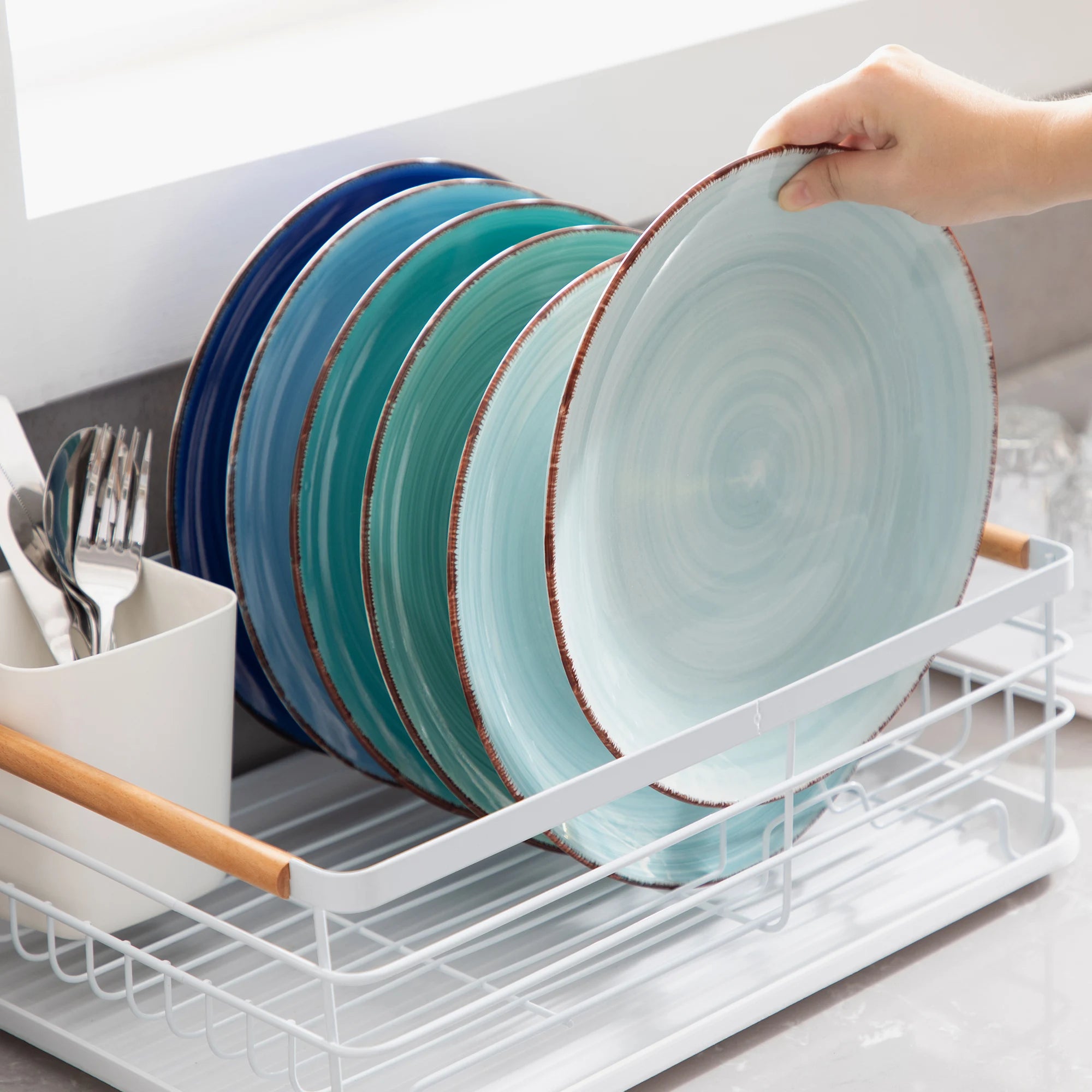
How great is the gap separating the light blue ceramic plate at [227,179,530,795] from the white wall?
95mm

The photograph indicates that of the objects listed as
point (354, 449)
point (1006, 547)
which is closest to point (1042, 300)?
point (1006, 547)

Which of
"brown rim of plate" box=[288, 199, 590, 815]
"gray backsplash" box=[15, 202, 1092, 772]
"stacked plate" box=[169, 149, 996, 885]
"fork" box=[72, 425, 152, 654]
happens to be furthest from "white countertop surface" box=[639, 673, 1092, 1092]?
"gray backsplash" box=[15, 202, 1092, 772]

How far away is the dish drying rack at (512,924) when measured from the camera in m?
0.69

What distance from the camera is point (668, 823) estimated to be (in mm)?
881

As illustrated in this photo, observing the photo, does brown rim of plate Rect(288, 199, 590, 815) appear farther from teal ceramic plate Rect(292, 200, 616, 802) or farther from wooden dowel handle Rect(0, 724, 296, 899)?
wooden dowel handle Rect(0, 724, 296, 899)

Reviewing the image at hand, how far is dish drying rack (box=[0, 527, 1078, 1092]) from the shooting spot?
0.69 m

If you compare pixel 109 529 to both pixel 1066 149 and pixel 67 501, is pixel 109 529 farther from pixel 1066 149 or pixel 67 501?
pixel 1066 149

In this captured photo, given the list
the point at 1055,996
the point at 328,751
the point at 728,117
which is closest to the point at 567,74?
the point at 728,117

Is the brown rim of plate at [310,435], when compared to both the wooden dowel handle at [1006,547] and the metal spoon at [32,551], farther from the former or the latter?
the wooden dowel handle at [1006,547]

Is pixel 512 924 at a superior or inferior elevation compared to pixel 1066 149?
inferior

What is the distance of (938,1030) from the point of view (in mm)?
800

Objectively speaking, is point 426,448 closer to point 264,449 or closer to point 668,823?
point 264,449

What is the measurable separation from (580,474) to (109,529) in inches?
9.4

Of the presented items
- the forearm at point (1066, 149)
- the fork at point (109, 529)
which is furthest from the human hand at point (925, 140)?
the fork at point (109, 529)
